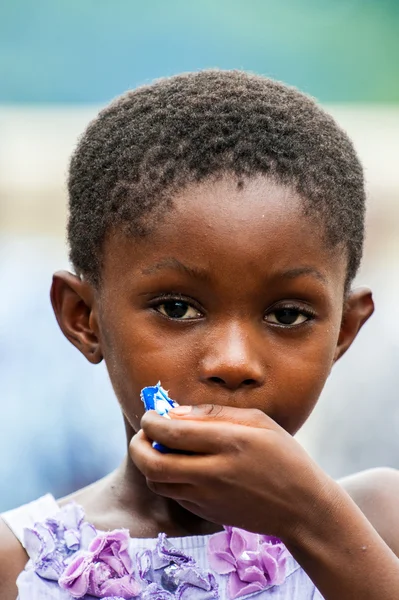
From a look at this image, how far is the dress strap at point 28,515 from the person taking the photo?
2066mm

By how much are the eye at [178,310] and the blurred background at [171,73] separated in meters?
2.20

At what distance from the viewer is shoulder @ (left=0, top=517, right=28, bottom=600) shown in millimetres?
1996

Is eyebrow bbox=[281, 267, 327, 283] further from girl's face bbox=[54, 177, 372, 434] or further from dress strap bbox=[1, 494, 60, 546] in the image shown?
dress strap bbox=[1, 494, 60, 546]

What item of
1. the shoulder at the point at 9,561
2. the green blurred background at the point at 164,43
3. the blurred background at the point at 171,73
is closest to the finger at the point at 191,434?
the shoulder at the point at 9,561

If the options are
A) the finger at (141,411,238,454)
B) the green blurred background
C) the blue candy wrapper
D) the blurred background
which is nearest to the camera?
the finger at (141,411,238,454)

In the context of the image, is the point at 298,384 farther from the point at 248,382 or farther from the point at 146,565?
the point at 146,565

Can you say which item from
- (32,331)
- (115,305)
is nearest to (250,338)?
(115,305)

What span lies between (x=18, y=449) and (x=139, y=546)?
1838 millimetres

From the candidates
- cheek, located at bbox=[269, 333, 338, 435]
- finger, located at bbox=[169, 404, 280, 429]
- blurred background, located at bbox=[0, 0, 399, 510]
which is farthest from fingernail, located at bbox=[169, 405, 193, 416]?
blurred background, located at bbox=[0, 0, 399, 510]

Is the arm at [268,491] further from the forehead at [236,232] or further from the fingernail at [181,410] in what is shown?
the forehead at [236,232]

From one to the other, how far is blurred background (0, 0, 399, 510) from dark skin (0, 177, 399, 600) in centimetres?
206

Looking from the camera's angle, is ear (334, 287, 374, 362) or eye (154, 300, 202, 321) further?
ear (334, 287, 374, 362)

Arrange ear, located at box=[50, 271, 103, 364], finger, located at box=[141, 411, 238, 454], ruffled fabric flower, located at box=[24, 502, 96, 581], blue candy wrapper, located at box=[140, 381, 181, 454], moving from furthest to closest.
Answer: ear, located at box=[50, 271, 103, 364], ruffled fabric flower, located at box=[24, 502, 96, 581], blue candy wrapper, located at box=[140, 381, 181, 454], finger, located at box=[141, 411, 238, 454]

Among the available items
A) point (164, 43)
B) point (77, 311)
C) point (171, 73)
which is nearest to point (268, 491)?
point (77, 311)
